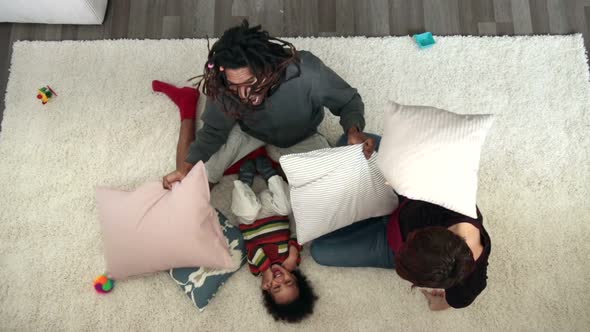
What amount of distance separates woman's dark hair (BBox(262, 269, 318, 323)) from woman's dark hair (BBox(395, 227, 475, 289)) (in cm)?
47

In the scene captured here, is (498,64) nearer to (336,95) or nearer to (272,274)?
(336,95)

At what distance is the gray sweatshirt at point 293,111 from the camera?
115cm

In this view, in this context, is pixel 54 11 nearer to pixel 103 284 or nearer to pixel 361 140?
pixel 103 284

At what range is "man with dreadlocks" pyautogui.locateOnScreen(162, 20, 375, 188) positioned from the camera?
3.27 ft

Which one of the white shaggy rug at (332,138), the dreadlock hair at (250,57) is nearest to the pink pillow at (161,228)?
the white shaggy rug at (332,138)

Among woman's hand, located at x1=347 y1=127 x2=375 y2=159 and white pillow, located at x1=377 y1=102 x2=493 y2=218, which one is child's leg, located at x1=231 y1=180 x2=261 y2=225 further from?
white pillow, located at x1=377 y1=102 x2=493 y2=218

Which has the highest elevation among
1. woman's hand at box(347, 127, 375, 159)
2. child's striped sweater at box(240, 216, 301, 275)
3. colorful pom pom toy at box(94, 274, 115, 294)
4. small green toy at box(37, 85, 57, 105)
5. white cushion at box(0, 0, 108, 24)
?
white cushion at box(0, 0, 108, 24)

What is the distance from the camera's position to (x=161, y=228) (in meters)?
1.33

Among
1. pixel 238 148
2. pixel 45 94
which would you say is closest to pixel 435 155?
pixel 238 148

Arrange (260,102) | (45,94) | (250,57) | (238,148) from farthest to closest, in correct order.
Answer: (45,94), (238,148), (260,102), (250,57)

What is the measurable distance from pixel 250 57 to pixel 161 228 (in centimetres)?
Answer: 62

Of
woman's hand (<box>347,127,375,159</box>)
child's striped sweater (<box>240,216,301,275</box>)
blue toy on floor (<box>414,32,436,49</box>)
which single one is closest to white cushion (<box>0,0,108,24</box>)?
child's striped sweater (<box>240,216,301,275</box>)

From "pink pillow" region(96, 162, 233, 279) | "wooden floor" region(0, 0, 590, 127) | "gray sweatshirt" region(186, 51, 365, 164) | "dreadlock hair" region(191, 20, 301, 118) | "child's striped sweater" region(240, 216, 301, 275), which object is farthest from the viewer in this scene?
"wooden floor" region(0, 0, 590, 127)

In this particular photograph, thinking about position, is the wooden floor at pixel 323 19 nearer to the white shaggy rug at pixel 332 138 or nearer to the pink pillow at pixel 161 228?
the white shaggy rug at pixel 332 138
